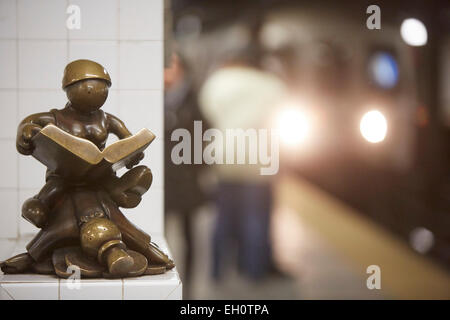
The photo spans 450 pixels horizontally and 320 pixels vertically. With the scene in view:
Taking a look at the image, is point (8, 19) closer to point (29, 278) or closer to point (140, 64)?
point (140, 64)

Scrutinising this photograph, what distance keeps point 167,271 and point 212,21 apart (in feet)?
23.4

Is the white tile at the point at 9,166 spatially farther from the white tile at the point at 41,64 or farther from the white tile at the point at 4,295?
the white tile at the point at 4,295

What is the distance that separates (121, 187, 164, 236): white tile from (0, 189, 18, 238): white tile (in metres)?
0.44

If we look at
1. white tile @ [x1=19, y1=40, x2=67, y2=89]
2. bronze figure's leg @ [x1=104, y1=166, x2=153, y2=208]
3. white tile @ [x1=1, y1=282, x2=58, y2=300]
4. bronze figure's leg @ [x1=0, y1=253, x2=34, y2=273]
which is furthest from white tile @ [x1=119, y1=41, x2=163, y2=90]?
white tile @ [x1=1, y1=282, x2=58, y2=300]

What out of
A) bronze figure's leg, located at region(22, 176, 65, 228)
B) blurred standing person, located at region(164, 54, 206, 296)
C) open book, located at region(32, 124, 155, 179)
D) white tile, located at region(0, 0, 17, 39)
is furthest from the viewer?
blurred standing person, located at region(164, 54, 206, 296)

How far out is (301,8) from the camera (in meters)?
8.24

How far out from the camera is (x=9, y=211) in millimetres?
2168

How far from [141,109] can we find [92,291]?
982 mm

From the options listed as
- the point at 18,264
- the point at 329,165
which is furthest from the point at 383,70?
the point at 18,264

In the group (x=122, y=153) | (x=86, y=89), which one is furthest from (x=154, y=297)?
(x=86, y=89)

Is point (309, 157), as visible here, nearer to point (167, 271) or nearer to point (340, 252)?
point (340, 252)

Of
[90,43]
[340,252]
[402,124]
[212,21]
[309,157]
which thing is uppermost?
[212,21]

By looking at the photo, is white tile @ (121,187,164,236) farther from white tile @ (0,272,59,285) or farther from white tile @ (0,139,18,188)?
white tile @ (0,272,59,285)

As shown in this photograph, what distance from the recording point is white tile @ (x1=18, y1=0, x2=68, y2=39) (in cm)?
215
